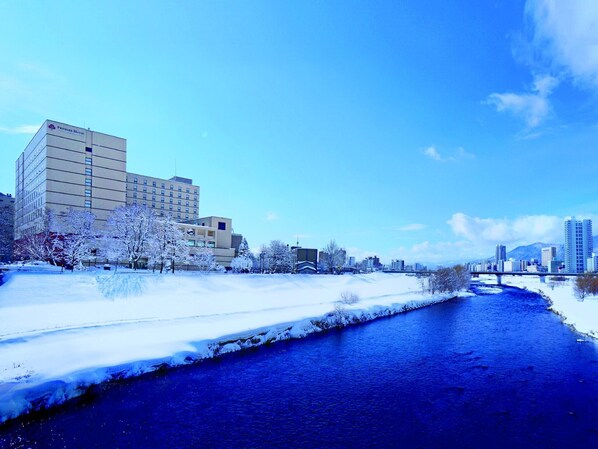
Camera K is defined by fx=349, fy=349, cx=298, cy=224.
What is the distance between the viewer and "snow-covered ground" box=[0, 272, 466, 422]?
20.7 metres

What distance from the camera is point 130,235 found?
5972cm

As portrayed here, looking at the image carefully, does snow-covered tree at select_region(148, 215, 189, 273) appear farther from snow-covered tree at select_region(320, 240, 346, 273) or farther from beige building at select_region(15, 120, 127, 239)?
snow-covered tree at select_region(320, 240, 346, 273)

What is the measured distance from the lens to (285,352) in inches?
1219

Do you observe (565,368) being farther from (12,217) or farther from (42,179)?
(12,217)

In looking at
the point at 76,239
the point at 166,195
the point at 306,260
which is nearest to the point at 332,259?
the point at 306,260

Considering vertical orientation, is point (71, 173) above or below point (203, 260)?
above

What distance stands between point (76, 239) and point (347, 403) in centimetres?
5131

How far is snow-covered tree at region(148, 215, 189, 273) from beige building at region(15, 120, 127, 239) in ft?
105

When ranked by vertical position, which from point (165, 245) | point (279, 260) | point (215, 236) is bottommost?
point (279, 260)

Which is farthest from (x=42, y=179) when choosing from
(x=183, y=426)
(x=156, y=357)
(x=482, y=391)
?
(x=482, y=391)

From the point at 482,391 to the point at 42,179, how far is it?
99.3 meters

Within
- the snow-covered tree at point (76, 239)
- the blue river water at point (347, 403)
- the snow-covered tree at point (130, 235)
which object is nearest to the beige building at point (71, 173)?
the snow-covered tree at point (76, 239)

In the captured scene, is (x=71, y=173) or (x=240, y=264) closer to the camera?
(x=71, y=173)

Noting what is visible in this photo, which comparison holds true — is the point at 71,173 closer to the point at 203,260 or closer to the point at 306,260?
the point at 203,260
